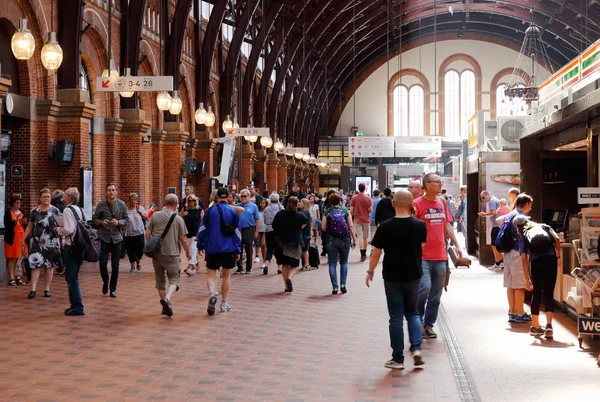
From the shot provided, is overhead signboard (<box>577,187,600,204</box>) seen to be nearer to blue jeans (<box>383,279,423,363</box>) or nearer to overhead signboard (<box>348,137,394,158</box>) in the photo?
blue jeans (<box>383,279,423,363</box>)

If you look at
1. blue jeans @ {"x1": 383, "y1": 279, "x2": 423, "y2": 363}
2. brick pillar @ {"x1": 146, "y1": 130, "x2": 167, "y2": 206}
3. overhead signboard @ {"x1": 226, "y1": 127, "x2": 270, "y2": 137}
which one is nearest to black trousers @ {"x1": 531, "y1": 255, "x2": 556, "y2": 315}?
blue jeans @ {"x1": 383, "y1": 279, "x2": 423, "y2": 363}

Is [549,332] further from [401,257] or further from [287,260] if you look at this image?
[287,260]

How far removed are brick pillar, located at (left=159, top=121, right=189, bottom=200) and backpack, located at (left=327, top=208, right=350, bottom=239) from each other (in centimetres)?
1155

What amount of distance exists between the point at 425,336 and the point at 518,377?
1909 millimetres

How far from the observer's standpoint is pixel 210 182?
1006 inches

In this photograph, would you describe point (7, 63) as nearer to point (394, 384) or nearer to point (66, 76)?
point (66, 76)

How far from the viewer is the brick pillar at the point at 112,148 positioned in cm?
1928

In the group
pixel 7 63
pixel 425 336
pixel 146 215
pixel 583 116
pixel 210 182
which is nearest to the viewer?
pixel 425 336

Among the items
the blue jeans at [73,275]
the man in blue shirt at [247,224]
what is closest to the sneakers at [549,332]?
the blue jeans at [73,275]

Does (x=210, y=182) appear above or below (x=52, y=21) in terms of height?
below

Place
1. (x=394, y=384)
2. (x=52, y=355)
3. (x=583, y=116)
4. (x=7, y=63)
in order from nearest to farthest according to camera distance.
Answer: (x=394, y=384) → (x=52, y=355) → (x=583, y=116) → (x=7, y=63)

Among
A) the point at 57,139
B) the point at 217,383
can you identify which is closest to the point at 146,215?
the point at 57,139

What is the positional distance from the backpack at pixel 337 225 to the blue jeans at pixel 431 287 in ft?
12.2

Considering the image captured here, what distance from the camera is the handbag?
983 cm
